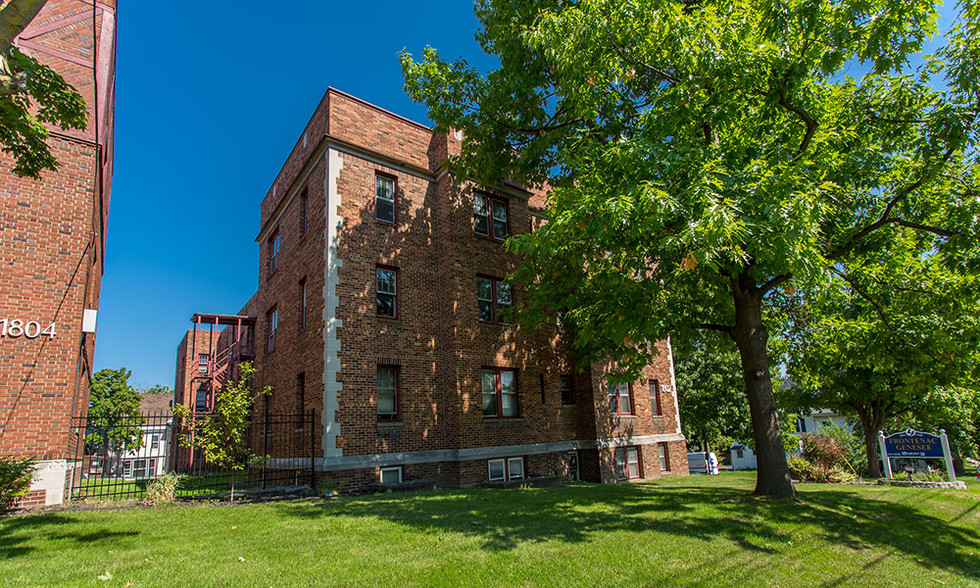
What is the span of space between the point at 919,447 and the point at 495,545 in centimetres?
1694

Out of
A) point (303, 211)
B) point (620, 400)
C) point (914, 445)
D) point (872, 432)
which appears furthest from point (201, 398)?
point (872, 432)

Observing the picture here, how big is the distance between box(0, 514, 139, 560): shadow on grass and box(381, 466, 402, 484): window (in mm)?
7007

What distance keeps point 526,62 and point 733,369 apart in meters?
28.4

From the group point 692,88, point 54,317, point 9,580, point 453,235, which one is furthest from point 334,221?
point 9,580

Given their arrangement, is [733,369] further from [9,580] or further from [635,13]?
[9,580]

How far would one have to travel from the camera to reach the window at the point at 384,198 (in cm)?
1600

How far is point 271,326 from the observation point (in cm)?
1994

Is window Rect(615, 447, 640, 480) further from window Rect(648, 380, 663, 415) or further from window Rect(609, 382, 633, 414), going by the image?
window Rect(648, 380, 663, 415)

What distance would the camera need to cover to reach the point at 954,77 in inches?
335

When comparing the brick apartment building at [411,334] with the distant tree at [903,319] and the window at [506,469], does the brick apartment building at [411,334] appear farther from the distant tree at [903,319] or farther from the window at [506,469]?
the distant tree at [903,319]

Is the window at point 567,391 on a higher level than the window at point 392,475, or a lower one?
higher

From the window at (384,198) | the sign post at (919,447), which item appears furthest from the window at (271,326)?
the sign post at (919,447)

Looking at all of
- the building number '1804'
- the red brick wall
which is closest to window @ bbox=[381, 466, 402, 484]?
the red brick wall

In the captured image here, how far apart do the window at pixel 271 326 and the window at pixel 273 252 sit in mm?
1716
